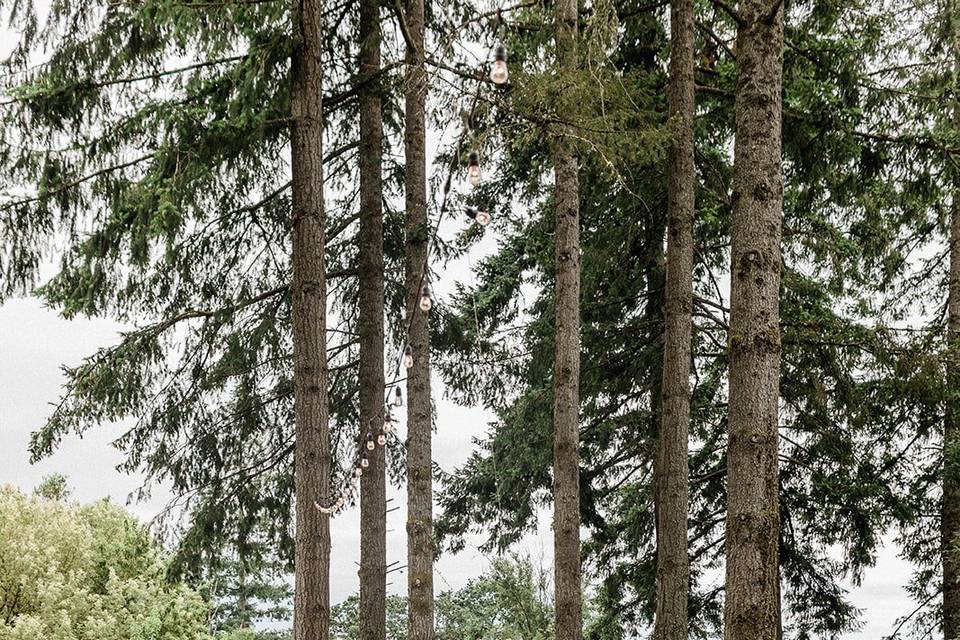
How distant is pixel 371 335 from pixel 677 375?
333cm

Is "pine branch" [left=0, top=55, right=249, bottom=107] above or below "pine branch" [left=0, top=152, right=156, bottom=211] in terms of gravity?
above

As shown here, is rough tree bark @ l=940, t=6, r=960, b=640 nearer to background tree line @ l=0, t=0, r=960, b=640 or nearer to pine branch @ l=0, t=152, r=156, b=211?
background tree line @ l=0, t=0, r=960, b=640

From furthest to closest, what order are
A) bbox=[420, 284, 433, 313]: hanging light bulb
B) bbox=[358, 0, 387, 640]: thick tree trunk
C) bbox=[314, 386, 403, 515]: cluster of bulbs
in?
bbox=[358, 0, 387, 640]: thick tree trunk → bbox=[314, 386, 403, 515]: cluster of bulbs → bbox=[420, 284, 433, 313]: hanging light bulb

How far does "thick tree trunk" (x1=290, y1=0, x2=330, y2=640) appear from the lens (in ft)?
24.5

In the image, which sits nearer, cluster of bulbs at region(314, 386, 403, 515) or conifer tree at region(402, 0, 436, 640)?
cluster of bulbs at region(314, 386, 403, 515)

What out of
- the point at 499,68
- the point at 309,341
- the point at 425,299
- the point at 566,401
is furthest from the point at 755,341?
the point at 309,341

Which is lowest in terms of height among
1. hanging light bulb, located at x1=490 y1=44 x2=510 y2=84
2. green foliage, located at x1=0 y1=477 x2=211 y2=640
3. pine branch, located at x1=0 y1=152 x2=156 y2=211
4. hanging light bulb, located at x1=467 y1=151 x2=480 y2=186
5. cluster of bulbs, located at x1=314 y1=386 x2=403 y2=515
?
green foliage, located at x1=0 y1=477 x2=211 y2=640

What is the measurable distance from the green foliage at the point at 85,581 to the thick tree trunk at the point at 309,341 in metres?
1.44

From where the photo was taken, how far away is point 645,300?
11.5m

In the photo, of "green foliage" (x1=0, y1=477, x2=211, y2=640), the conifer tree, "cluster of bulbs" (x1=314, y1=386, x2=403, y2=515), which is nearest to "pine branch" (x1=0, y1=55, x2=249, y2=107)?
the conifer tree

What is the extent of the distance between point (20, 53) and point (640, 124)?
18.6ft

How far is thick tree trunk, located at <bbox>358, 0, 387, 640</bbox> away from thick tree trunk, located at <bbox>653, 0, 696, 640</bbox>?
2888mm

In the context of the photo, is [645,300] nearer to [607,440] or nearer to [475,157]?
[607,440]

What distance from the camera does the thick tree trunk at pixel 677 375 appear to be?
8461mm
